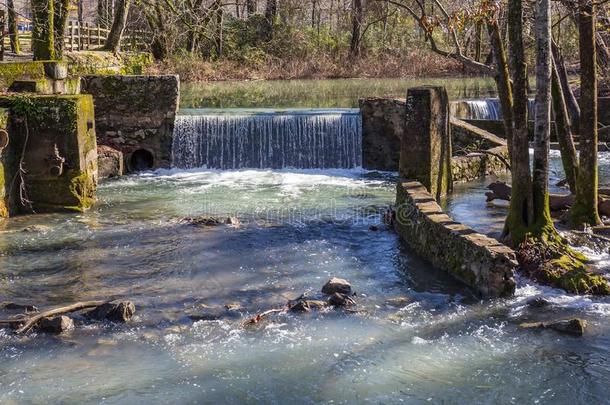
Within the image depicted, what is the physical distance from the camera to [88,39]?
31.5 m

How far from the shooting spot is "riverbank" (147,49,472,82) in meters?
35.5

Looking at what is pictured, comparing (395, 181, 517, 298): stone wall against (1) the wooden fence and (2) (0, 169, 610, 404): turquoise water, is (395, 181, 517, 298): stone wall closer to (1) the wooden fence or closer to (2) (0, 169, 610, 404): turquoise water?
(2) (0, 169, 610, 404): turquoise water

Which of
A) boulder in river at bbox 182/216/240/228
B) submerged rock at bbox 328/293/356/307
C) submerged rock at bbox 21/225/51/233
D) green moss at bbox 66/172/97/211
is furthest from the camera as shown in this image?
green moss at bbox 66/172/97/211

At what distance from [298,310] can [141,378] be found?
2086mm

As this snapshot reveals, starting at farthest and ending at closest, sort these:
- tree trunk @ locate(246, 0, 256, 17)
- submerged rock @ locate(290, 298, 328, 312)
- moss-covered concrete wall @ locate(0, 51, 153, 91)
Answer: tree trunk @ locate(246, 0, 256, 17)
moss-covered concrete wall @ locate(0, 51, 153, 91)
submerged rock @ locate(290, 298, 328, 312)

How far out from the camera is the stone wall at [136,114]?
57.5 ft

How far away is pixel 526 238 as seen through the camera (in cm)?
911

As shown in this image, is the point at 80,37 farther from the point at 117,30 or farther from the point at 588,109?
the point at 588,109

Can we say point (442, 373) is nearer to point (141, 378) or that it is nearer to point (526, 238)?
point (141, 378)

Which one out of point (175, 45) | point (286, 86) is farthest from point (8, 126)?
point (175, 45)

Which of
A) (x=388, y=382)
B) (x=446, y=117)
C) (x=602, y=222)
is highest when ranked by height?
(x=446, y=117)

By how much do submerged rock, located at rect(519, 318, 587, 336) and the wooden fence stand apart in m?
24.8

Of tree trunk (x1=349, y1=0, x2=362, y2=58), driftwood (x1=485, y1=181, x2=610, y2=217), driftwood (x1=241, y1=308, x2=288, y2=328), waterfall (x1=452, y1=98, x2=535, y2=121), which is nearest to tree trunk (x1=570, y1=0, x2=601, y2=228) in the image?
driftwood (x1=485, y1=181, x2=610, y2=217)

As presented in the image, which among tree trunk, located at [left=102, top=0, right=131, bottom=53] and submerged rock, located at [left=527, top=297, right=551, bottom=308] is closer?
submerged rock, located at [left=527, top=297, right=551, bottom=308]
